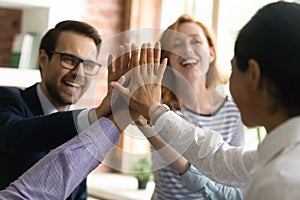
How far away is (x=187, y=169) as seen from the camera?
4.74 feet

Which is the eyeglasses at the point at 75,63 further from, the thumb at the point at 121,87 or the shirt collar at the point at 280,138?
the shirt collar at the point at 280,138

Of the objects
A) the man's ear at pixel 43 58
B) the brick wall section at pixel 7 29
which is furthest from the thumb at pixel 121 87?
the brick wall section at pixel 7 29

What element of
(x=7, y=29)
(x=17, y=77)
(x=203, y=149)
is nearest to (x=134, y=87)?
(x=203, y=149)

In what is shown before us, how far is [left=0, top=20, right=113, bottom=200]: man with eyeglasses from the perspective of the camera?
4.50 ft

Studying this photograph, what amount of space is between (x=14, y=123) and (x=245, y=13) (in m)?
2.02

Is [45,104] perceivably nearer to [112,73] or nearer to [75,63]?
[75,63]

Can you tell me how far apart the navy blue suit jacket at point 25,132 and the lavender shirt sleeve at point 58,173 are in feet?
0.53

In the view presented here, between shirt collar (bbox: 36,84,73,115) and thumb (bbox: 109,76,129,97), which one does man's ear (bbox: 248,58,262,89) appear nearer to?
thumb (bbox: 109,76,129,97)

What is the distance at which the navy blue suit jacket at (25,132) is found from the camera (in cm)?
130

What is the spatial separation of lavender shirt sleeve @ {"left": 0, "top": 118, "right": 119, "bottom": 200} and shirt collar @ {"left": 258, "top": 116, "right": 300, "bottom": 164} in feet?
1.21

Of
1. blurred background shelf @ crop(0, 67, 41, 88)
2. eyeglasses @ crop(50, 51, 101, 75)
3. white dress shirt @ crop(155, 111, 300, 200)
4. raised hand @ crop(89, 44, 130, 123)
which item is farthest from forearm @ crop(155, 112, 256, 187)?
blurred background shelf @ crop(0, 67, 41, 88)

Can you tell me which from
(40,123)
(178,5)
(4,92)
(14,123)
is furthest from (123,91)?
(178,5)

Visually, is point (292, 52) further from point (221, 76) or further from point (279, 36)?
point (221, 76)

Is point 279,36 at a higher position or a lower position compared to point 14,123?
higher
